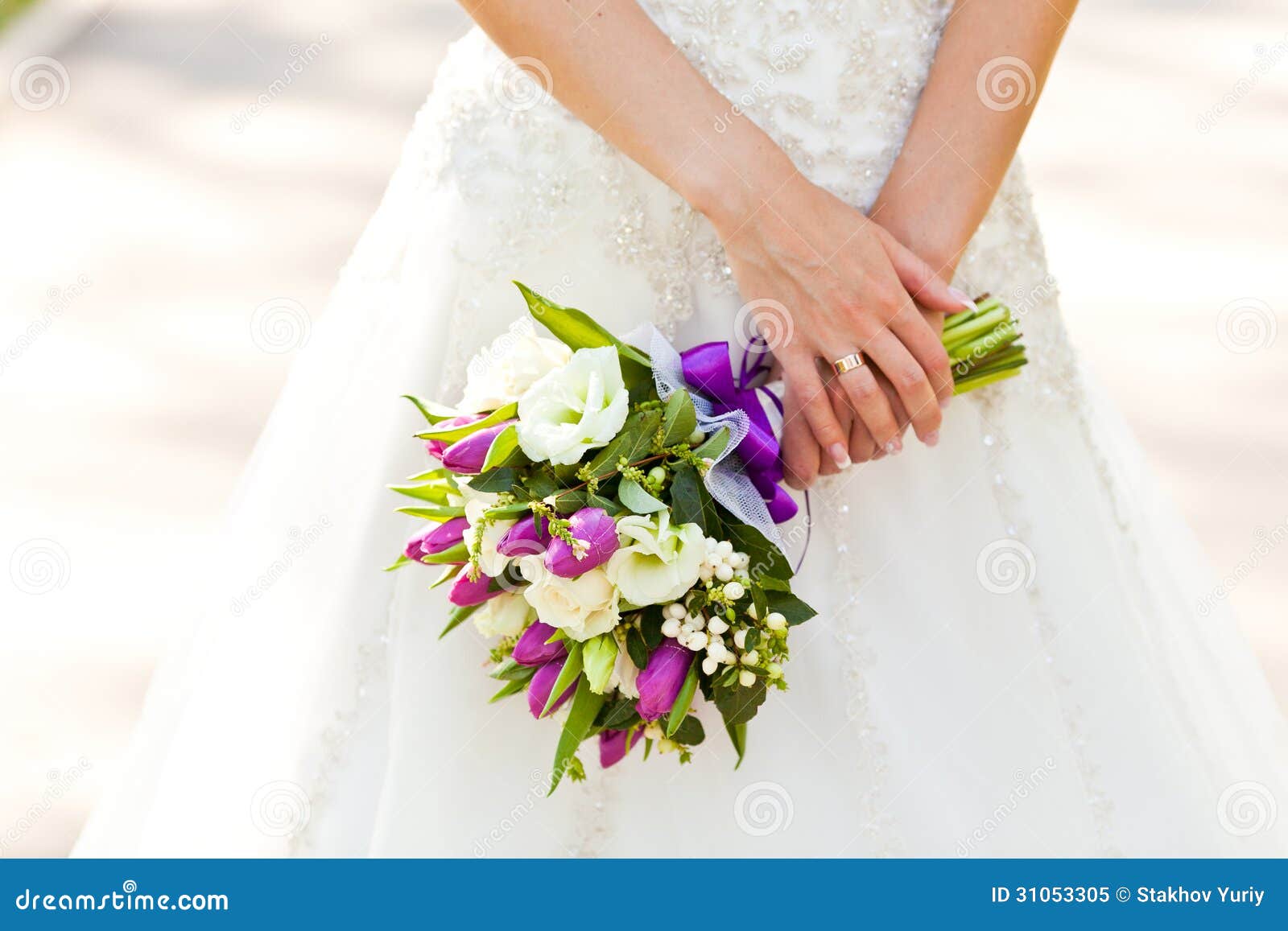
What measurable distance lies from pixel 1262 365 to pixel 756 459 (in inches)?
144

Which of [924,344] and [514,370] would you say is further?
[924,344]

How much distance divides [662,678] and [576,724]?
4.7 inches

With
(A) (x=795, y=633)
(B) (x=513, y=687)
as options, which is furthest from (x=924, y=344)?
(B) (x=513, y=687)

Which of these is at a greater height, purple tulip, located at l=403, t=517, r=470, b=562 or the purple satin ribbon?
the purple satin ribbon

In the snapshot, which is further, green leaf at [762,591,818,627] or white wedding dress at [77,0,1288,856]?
white wedding dress at [77,0,1288,856]

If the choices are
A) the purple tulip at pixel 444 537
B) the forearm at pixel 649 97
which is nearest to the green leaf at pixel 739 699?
the purple tulip at pixel 444 537

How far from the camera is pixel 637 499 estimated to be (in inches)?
51.6

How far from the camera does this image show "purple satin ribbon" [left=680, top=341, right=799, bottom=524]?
1.42m

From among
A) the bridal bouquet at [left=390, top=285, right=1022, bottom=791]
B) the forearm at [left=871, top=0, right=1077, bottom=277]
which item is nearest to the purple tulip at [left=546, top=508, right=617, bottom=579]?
the bridal bouquet at [left=390, top=285, right=1022, bottom=791]

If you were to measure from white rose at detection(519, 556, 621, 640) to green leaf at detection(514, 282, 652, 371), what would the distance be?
0.27 meters

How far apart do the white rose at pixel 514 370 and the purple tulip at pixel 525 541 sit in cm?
16

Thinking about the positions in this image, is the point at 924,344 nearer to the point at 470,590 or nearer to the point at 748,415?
the point at 748,415

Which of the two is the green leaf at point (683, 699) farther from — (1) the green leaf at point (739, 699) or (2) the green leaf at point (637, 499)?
(2) the green leaf at point (637, 499)

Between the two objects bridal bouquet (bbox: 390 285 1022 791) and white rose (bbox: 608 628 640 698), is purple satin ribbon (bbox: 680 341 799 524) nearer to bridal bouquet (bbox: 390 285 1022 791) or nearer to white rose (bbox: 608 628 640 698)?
bridal bouquet (bbox: 390 285 1022 791)
